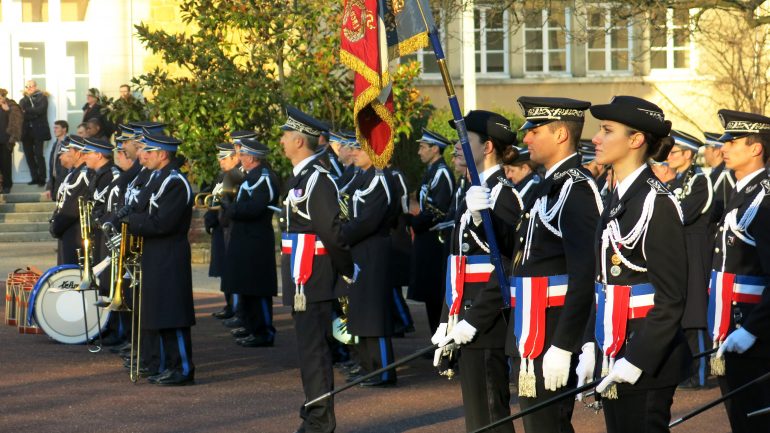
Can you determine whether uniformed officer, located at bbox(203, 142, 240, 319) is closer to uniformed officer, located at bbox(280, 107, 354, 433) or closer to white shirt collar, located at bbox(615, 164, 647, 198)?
uniformed officer, located at bbox(280, 107, 354, 433)

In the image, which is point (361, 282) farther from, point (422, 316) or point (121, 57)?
point (121, 57)

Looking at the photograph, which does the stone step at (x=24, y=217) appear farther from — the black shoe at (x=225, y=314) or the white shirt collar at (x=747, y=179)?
the white shirt collar at (x=747, y=179)

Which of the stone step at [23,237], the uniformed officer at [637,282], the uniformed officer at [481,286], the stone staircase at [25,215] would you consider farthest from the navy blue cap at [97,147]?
the stone step at [23,237]

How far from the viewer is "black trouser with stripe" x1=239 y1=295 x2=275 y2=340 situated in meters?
13.1

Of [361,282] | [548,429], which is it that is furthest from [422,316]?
[548,429]

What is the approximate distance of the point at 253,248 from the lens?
13.4 meters

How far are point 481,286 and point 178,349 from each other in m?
3.97

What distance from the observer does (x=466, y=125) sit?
7.24m

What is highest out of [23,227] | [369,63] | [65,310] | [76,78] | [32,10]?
[32,10]

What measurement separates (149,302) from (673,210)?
591 centimetres

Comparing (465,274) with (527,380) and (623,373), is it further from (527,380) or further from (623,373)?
(623,373)

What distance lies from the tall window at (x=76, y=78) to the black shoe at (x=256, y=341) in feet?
48.9

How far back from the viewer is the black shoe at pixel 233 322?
14.1 meters

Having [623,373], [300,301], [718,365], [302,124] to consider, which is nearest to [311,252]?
[300,301]
